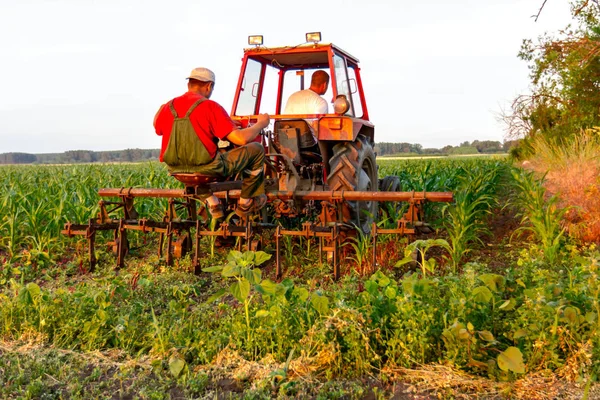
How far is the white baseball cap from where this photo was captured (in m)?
4.79

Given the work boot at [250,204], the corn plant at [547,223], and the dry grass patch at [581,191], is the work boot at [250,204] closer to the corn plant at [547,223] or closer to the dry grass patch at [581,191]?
the corn plant at [547,223]

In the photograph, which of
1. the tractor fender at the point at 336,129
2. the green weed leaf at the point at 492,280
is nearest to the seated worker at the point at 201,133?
the tractor fender at the point at 336,129

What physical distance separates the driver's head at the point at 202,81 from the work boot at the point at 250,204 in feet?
3.34

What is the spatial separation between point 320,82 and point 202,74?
2193mm

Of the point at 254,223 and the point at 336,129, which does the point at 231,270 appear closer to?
the point at 254,223

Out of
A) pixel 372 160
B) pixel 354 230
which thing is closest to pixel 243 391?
pixel 354 230

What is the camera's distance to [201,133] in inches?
185

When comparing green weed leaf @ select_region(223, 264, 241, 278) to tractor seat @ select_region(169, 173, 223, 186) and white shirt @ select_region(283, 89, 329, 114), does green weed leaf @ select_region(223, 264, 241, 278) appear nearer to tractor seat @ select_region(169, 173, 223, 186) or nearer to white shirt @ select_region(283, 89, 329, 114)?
tractor seat @ select_region(169, 173, 223, 186)

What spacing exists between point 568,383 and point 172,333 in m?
2.20

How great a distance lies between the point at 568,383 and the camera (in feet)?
9.55

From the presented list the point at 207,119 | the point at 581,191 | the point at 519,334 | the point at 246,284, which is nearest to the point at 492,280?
the point at 519,334

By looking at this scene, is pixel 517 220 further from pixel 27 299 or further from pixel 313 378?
pixel 27 299

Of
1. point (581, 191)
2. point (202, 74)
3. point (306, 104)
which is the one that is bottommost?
point (581, 191)

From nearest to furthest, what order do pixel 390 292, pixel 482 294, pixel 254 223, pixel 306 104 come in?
pixel 482 294, pixel 390 292, pixel 254 223, pixel 306 104
